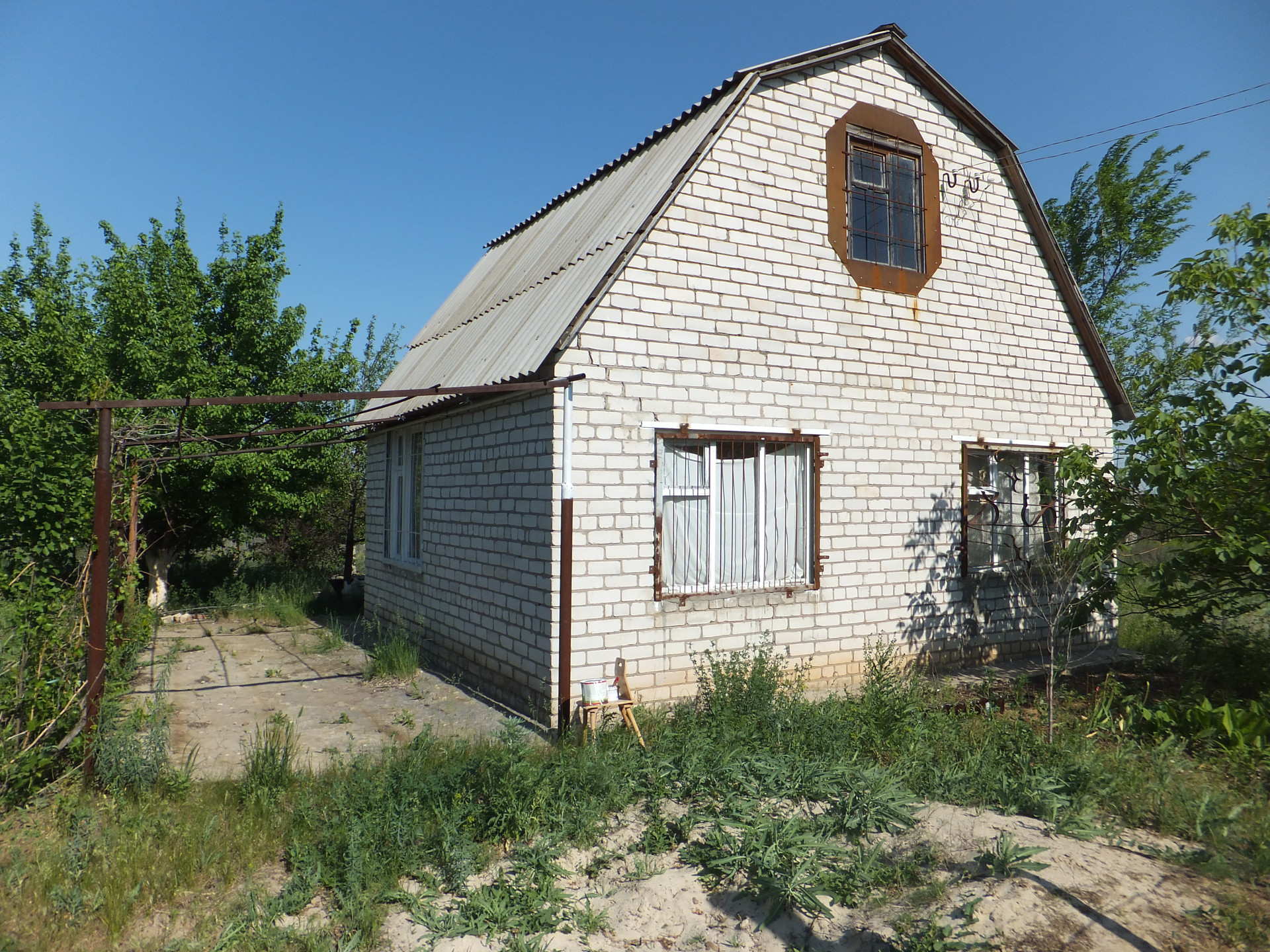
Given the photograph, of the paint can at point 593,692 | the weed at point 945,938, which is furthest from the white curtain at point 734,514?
the weed at point 945,938

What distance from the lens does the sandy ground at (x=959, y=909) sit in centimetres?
359

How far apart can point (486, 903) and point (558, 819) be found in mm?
824

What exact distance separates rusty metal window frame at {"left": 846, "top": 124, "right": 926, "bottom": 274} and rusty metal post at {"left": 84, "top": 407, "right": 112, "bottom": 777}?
694 centimetres

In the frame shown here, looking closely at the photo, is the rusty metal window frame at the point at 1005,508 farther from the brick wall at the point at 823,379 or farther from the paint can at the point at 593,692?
the paint can at the point at 593,692

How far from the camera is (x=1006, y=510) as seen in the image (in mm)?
9414

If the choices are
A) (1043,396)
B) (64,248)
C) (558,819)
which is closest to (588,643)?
(558,819)

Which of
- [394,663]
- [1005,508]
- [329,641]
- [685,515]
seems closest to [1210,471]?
[1005,508]

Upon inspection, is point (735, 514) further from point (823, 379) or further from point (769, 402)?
point (823, 379)

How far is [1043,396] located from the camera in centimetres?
960

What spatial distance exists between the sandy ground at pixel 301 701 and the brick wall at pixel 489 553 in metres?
0.49

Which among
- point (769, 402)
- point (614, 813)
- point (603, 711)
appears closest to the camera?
point (614, 813)

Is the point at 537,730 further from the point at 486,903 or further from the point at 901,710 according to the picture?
the point at 901,710

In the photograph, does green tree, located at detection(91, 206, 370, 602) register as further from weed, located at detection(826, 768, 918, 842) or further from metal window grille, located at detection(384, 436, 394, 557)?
weed, located at detection(826, 768, 918, 842)

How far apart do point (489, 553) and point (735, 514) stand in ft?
8.06
